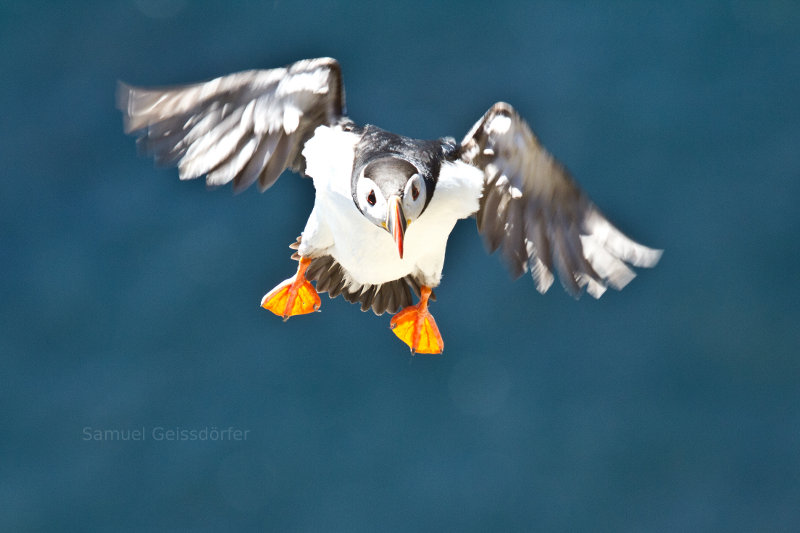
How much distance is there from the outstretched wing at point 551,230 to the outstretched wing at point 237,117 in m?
1.29

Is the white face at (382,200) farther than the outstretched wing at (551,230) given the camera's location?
No

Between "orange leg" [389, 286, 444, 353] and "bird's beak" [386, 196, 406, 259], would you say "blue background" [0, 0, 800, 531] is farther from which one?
"bird's beak" [386, 196, 406, 259]

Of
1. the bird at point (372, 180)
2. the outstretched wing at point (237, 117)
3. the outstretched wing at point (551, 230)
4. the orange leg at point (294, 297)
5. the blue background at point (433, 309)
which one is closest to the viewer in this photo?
the bird at point (372, 180)

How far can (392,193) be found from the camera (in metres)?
6.77

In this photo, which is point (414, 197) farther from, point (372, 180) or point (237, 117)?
point (237, 117)

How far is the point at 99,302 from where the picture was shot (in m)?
15.2

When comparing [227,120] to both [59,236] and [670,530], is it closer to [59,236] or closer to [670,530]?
[59,236]

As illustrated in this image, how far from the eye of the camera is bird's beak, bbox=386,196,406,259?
6684 mm

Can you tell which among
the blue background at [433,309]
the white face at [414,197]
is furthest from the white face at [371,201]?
the blue background at [433,309]

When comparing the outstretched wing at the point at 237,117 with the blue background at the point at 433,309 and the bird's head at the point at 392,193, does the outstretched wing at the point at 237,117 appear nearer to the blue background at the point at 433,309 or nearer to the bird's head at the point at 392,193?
the bird's head at the point at 392,193

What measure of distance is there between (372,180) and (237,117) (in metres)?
1.51

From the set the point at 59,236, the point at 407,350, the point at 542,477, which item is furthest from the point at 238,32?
the point at 542,477

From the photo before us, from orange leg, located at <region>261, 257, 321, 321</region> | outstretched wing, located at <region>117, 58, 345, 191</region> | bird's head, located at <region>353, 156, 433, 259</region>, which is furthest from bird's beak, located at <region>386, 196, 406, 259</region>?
orange leg, located at <region>261, 257, 321, 321</region>

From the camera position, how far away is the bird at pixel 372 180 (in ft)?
24.5
